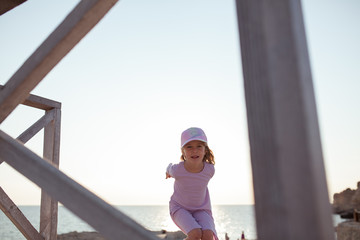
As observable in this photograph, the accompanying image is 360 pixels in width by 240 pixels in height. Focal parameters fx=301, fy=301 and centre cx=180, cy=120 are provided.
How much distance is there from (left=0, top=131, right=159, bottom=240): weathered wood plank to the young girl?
220 cm

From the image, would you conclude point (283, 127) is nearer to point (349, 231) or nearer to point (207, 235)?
point (207, 235)

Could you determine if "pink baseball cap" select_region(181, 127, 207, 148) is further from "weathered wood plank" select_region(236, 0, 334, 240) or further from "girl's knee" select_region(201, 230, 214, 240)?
"weathered wood plank" select_region(236, 0, 334, 240)

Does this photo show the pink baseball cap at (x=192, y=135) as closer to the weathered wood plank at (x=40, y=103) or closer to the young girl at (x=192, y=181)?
the young girl at (x=192, y=181)

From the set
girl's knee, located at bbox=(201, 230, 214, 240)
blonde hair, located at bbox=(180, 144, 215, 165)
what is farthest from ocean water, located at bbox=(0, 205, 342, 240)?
girl's knee, located at bbox=(201, 230, 214, 240)

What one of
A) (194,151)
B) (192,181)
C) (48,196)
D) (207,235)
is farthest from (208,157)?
(48,196)

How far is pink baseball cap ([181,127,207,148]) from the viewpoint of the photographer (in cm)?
349

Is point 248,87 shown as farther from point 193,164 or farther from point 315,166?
point 193,164

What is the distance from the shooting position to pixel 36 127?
3.94 m

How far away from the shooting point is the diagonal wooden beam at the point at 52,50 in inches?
46.3

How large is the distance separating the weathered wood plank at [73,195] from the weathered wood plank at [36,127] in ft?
8.82

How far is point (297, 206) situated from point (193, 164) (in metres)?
2.88

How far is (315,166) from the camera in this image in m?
0.75

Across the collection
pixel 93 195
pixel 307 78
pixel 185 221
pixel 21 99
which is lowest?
pixel 185 221

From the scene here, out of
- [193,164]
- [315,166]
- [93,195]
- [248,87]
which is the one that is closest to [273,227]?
[315,166]
